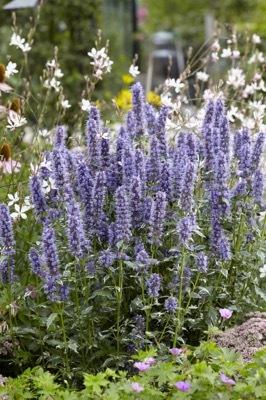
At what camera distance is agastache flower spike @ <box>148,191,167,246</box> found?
10.5 ft

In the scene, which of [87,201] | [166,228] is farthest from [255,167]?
[87,201]

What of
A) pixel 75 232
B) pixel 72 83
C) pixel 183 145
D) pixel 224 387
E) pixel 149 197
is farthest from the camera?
pixel 72 83

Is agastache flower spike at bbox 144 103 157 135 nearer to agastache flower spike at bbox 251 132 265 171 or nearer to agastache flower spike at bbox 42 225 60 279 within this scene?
agastache flower spike at bbox 251 132 265 171

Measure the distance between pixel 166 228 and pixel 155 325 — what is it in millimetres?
444

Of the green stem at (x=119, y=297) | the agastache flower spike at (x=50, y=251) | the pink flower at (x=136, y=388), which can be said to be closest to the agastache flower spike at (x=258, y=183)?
the green stem at (x=119, y=297)

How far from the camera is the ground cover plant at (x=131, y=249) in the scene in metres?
3.28

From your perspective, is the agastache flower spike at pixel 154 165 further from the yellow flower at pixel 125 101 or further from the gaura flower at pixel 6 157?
the yellow flower at pixel 125 101

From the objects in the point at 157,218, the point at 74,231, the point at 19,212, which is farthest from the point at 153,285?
the point at 19,212

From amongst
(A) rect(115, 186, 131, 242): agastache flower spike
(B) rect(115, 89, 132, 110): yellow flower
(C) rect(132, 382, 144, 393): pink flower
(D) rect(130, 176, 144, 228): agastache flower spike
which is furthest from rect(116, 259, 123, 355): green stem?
(B) rect(115, 89, 132, 110): yellow flower

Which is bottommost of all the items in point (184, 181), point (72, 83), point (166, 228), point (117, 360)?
point (117, 360)

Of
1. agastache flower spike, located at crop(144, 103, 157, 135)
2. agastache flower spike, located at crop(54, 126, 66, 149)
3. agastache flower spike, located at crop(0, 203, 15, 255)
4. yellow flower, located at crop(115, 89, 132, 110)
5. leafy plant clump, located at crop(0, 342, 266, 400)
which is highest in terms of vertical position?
yellow flower, located at crop(115, 89, 132, 110)

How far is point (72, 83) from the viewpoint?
9.39 metres

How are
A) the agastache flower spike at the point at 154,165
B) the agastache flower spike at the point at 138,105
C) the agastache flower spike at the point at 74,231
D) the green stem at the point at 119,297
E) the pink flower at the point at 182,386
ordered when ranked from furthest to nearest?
the agastache flower spike at the point at 138,105, the agastache flower spike at the point at 154,165, the green stem at the point at 119,297, the agastache flower spike at the point at 74,231, the pink flower at the point at 182,386

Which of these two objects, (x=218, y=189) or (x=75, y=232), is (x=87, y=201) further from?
(x=218, y=189)
